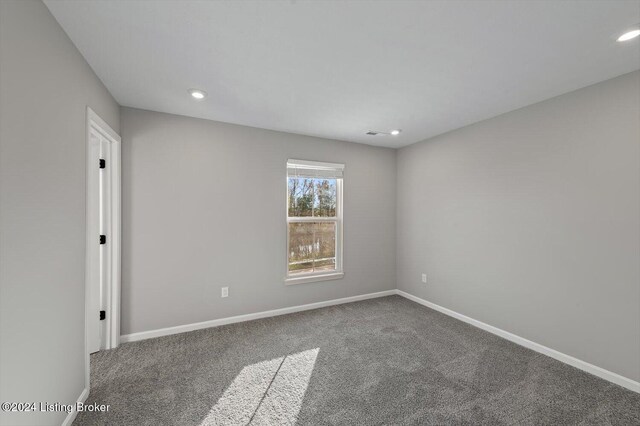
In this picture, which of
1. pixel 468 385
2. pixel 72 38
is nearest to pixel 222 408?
pixel 468 385

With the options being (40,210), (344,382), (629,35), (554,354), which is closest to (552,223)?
(554,354)

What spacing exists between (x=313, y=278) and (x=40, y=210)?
118 inches

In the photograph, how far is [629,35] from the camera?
176 cm

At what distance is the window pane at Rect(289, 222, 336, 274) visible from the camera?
394 cm

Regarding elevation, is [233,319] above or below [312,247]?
below

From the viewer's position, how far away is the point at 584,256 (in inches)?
96.6

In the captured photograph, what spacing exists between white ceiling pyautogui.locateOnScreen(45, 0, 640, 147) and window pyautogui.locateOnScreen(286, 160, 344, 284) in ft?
3.81

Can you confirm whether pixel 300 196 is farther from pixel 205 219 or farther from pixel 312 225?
pixel 205 219

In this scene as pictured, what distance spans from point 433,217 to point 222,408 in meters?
3.37

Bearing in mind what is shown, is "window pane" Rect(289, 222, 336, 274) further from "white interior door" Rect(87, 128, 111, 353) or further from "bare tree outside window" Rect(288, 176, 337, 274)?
"white interior door" Rect(87, 128, 111, 353)

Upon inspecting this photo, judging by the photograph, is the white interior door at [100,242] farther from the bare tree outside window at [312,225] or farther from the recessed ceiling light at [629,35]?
the recessed ceiling light at [629,35]

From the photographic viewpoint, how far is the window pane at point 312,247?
155 inches

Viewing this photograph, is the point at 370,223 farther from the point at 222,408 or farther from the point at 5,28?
the point at 5,28

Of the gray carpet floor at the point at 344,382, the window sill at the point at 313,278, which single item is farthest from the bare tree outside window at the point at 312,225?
the gray carpet floor at the point at 344,382
